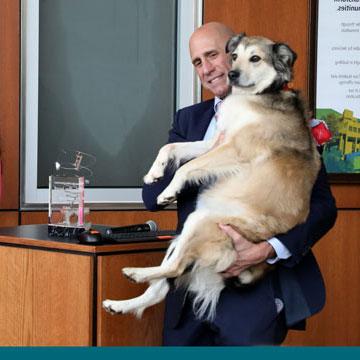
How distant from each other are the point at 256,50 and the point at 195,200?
0.52 meters

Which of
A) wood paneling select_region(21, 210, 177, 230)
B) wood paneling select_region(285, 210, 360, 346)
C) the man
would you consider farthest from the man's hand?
wood paneling select_region(285, 210, 360, 346)

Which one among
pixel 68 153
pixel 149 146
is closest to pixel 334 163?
pixel 149 146

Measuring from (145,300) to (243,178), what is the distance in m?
0.48

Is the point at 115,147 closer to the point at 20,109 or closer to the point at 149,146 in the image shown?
the point at 149,146

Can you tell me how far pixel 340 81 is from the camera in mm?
4023

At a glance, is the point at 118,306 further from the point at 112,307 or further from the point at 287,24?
the point at 287,24

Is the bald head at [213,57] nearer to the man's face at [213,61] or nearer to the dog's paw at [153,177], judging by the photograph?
the man's face at [213,61]

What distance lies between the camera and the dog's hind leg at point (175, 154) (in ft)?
7.38

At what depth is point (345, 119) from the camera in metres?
4.04

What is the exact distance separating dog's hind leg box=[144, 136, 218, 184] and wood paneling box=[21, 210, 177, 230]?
4.62 feet

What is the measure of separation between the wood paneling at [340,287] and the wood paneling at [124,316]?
5.68ft

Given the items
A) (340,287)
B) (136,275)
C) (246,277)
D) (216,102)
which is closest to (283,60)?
(216,102)

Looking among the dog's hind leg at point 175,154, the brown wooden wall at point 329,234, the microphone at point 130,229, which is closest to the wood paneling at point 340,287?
the brown wooden wall at point 329,234

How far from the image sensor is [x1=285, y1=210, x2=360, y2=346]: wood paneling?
4.03m
